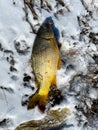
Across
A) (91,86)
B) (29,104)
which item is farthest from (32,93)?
(91,86)

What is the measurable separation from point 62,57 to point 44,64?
0.93 feet

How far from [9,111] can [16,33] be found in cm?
68

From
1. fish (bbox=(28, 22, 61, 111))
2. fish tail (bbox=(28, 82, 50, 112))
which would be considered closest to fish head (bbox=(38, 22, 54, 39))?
fish (bbox=(28, 22, 61, 111))

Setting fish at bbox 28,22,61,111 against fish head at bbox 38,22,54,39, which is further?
fish head at bbox 38,22,54,39

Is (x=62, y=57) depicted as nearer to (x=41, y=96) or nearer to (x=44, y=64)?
(x=44, y=64)

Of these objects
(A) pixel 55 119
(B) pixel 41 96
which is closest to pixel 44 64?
(B) pixel 41 96

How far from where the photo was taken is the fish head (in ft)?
17.1

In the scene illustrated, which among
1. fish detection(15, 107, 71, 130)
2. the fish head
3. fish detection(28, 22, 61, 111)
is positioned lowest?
fish detection(15, 107, 71, 130)

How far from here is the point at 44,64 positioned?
5125 mm

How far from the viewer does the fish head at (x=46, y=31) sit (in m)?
5.21

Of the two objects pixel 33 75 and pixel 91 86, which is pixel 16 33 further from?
pixel 91 86

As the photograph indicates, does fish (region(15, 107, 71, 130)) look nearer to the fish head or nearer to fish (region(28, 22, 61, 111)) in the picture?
fish (region(28, 22, 61, 111))

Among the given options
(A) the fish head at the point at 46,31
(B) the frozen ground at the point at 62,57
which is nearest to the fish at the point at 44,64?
(A) the fish head at the point at 46,31

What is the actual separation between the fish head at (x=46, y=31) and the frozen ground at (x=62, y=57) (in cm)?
12
